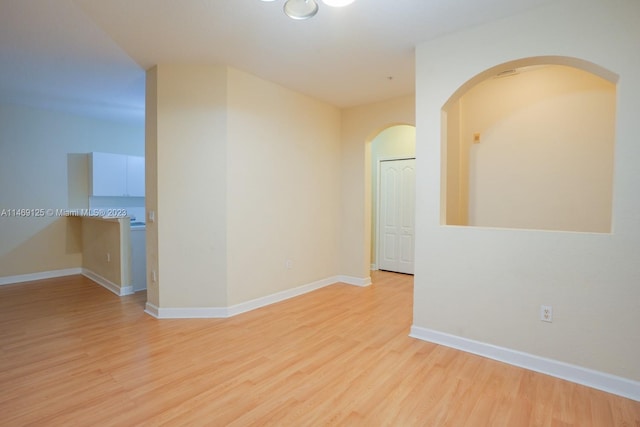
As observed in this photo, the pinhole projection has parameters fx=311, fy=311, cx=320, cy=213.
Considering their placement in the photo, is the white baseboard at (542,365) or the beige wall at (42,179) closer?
the white baseboard at (542,365)

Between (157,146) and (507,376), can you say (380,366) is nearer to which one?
(507,376)

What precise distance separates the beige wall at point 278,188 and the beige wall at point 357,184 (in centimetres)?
13

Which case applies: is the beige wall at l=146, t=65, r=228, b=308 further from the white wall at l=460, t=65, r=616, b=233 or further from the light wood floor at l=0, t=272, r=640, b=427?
the white wall at l=460, t=65, r=616, b=233

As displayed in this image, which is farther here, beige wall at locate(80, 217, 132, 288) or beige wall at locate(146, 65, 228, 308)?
beige wall at locate(80, 217, 132, 288)

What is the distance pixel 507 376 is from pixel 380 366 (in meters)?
0.93

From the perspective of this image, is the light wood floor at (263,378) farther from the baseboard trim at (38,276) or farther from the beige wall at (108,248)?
the baseboard trim at (38,276)

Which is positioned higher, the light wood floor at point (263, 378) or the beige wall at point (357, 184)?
the beige wall at point (357, 184)

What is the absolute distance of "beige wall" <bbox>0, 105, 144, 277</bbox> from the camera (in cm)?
494

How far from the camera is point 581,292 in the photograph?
224 centimetres

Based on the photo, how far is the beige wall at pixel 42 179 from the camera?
16.2 feet

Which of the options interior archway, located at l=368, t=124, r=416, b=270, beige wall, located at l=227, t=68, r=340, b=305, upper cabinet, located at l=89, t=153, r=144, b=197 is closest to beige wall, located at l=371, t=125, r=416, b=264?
interior archway, located at l=368, t=124, r=416, b=270

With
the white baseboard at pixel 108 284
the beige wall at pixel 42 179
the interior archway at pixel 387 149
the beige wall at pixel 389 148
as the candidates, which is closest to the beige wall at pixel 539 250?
the interior archway at pixel 387 149

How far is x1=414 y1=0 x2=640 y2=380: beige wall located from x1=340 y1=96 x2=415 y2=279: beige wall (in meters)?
1.86

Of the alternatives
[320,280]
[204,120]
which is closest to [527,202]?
[320,280]
